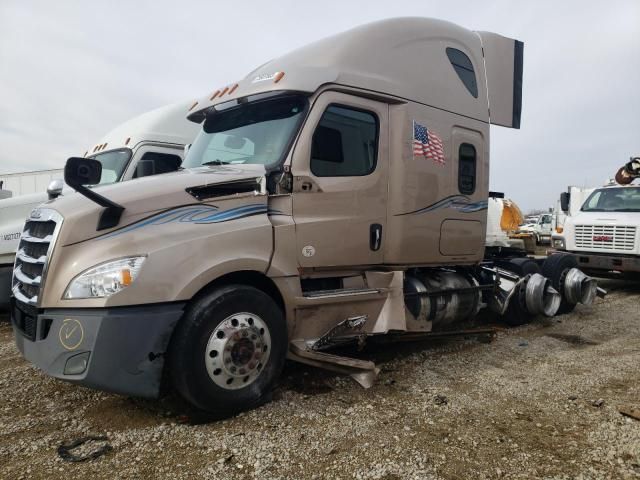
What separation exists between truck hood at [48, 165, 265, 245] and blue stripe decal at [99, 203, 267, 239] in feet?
0.12

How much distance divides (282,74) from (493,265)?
415cm

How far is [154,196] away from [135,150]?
15.0 feet

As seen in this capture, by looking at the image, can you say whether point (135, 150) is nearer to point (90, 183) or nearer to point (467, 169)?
point (90, 183)

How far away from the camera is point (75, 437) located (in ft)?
10.6

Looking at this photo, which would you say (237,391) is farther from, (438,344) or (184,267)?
(438,344)

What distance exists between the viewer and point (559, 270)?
754 centimetres

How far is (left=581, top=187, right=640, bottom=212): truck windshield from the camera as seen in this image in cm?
1012

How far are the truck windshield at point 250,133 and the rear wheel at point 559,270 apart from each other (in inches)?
210

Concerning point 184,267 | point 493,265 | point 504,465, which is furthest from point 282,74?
point 493,265

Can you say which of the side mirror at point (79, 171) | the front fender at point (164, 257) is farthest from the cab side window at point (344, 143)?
the side mirror at point (79, 171)

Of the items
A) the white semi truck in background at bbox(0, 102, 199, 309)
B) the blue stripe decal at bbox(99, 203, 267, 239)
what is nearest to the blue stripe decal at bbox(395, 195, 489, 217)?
the blue stripe decal at bbox(99, 203, 267, 239)

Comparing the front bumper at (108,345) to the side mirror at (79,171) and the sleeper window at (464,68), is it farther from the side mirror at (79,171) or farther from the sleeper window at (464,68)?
the sleeper window at (464,68)

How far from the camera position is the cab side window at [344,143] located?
418 cm

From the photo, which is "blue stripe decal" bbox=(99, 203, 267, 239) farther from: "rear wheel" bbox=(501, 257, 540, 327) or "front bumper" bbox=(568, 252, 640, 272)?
"front bumper" bbox=(568, 252, 640, 272)
